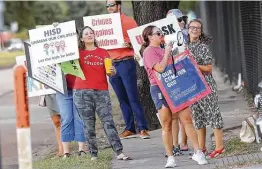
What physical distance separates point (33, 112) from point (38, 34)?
886cm

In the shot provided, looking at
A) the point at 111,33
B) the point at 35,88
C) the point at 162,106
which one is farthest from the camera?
Result: the point at 111,33

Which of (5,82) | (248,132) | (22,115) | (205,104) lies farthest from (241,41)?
(5,82)

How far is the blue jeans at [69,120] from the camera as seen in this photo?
32.1 ft

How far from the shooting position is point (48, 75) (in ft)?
31.9

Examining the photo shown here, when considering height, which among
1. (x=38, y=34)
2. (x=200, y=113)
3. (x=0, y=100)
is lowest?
(x=0, y=100)

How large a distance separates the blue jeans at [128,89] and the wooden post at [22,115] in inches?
195

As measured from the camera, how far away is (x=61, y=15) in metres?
71.1

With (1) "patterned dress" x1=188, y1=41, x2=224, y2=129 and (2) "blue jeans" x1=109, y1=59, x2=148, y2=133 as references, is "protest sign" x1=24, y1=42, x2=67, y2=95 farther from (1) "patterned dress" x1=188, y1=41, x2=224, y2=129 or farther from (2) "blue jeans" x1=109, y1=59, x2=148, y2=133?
(1) "patterned dress" x1=188, y1=41, x2=224, y2=129

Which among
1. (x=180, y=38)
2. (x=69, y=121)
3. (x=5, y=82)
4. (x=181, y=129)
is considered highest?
(x=180, y=38)

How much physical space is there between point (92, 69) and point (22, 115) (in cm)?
312

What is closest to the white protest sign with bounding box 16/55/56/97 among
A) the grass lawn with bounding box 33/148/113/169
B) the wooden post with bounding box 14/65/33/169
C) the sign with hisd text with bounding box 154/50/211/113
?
the grass lawn with bounding box 33/148/113/169

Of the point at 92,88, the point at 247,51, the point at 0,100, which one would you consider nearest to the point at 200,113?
the point at 92,88

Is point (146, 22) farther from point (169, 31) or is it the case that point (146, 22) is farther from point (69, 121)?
point (169, 31)

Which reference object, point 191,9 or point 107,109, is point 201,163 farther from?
point 191,9
